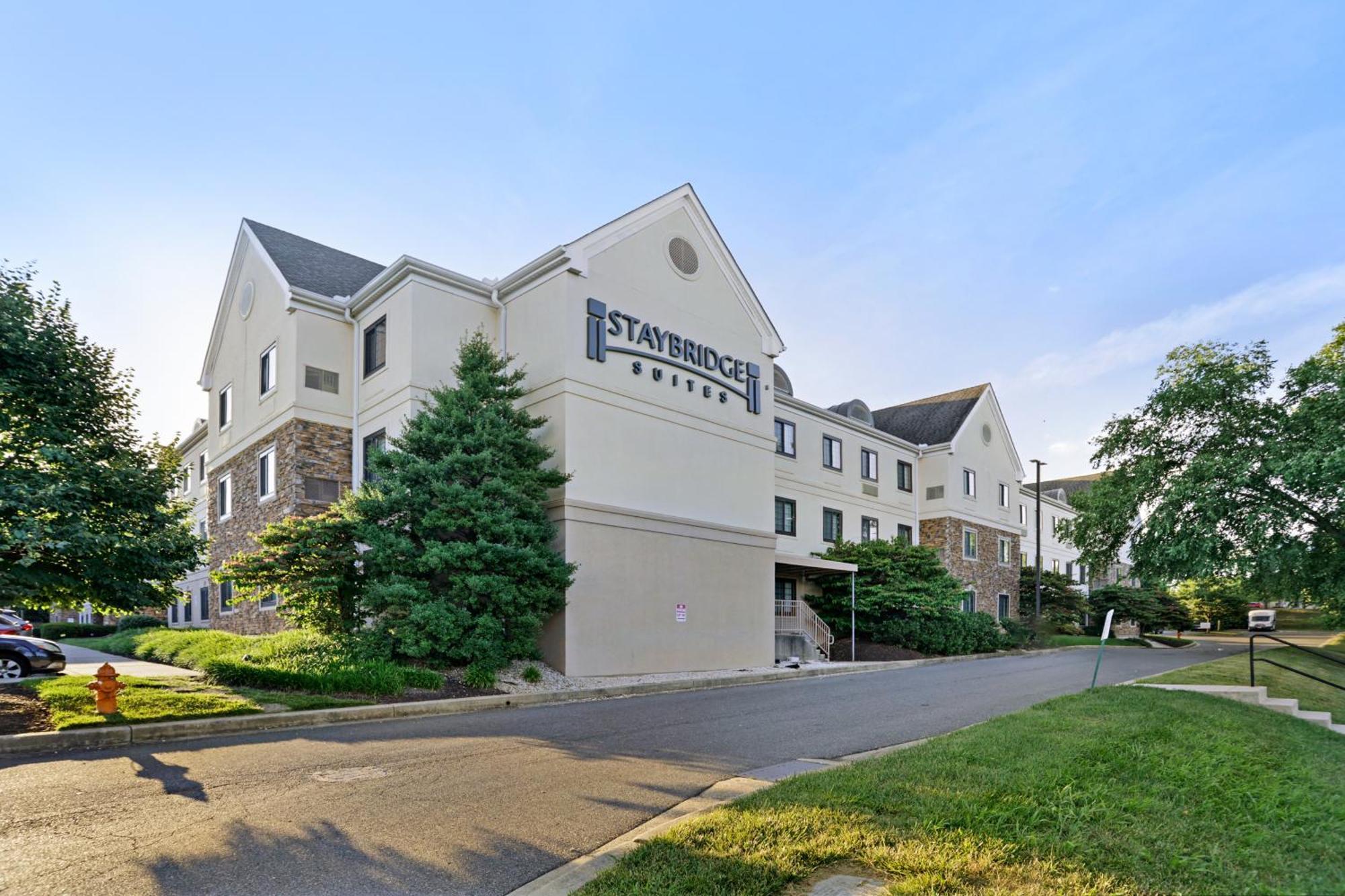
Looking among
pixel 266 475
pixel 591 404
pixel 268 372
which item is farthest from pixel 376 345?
pixel 591 404

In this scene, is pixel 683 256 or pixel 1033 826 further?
pixel 683 256

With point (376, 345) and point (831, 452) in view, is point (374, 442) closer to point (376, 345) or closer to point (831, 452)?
point (376, 345)

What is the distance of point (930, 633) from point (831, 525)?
5.66m

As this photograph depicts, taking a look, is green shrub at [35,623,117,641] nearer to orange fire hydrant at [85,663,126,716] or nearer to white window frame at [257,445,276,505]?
white window frame at [257,445,276,505]

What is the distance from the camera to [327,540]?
15102 mm

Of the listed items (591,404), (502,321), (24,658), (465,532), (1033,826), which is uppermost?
(502,321)

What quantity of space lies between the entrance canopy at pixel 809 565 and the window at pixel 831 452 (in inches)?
198

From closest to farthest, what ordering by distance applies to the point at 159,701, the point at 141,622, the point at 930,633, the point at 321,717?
the point at 159,701
the point at 321,717
the point at 930,633
the point at 141,622

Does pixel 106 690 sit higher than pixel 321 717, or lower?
higher

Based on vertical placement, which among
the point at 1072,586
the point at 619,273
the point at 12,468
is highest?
the point at 619,273

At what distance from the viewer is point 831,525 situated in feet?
105

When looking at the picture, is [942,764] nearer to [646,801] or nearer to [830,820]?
[830,820]

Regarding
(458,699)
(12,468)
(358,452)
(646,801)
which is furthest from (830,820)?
(358,452)

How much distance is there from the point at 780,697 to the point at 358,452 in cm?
1258
